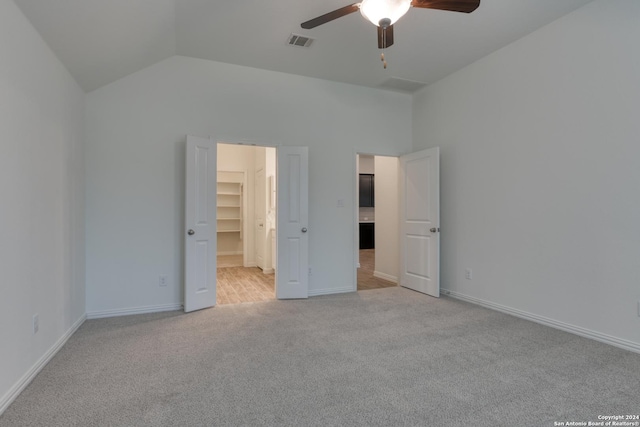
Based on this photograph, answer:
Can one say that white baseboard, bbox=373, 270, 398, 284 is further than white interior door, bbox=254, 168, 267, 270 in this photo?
No

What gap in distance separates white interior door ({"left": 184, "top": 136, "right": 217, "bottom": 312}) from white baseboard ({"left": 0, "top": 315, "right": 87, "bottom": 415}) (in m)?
1.07

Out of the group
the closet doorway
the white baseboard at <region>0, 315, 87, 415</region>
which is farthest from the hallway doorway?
the white baseboard at <region>0, 315, 87, 415</region>

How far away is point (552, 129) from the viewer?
3.15 m

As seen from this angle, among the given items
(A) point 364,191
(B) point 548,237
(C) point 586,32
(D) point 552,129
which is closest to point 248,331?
(B) point 548,237

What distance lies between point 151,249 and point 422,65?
3850mm

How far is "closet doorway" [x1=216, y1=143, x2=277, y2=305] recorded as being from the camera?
4.91m

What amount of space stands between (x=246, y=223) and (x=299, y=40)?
4.03 m

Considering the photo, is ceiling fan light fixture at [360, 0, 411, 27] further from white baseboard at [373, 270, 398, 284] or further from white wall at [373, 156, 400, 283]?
white baseboard at [373, 270, 398, 284]

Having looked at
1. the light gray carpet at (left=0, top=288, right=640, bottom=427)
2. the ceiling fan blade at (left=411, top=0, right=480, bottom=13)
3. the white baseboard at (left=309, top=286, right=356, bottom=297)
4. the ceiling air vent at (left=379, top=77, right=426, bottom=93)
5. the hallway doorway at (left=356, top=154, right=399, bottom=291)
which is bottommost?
the light gray carpet at (left=0, top=288, right=640, bottom=427)

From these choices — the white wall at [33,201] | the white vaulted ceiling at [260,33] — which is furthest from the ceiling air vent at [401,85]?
the white wall at [33,201]

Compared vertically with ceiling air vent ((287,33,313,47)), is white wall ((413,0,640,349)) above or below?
below

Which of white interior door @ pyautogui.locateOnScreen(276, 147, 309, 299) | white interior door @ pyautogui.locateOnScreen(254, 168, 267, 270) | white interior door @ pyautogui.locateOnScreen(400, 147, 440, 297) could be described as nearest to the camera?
white interior door @ pyautogui.locateOnScreen(276, 147, 309, 299)

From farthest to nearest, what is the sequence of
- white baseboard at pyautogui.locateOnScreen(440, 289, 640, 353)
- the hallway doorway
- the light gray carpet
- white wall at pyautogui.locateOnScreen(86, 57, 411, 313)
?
the hallway doorway, white wall at pyautogui.locateOnScreen(86, 57, 411, 313), white baseboard at pyautogui.locateOnScreen(440, 289, 640, 353), the light gray carpet

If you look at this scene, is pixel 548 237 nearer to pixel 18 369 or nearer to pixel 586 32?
pixel 586 32
